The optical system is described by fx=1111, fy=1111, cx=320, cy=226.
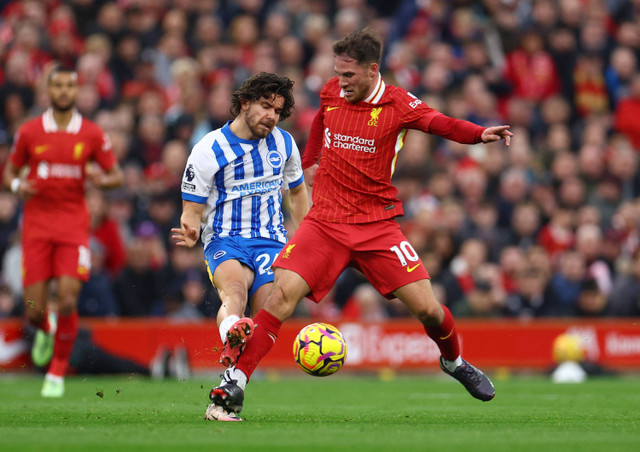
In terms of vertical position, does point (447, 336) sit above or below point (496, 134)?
below

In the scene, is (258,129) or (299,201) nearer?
(258,129)

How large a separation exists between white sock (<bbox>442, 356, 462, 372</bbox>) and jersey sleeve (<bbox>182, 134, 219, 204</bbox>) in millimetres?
2256

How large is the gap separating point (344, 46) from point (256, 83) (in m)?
0.75

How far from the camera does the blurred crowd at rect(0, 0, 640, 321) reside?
1512 centimetres

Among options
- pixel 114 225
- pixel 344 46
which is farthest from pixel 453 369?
pixel 114 225

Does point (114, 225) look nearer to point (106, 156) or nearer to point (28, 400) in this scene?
point (106, 156)

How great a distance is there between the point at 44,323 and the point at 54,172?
1680mm

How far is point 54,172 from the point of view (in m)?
11.3

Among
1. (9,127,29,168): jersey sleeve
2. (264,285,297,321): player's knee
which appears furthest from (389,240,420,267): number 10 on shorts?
(9,127,29,168): jersey sleeve

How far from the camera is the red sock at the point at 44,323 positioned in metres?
11.7

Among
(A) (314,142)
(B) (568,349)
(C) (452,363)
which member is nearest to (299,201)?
(A) (314,142)

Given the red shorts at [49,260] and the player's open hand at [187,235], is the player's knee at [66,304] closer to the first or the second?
the red shorts at [49,260]

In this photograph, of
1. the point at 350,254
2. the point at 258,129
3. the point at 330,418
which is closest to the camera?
the point at 350,254

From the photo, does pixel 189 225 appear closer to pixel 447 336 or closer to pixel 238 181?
pixel 238 181
